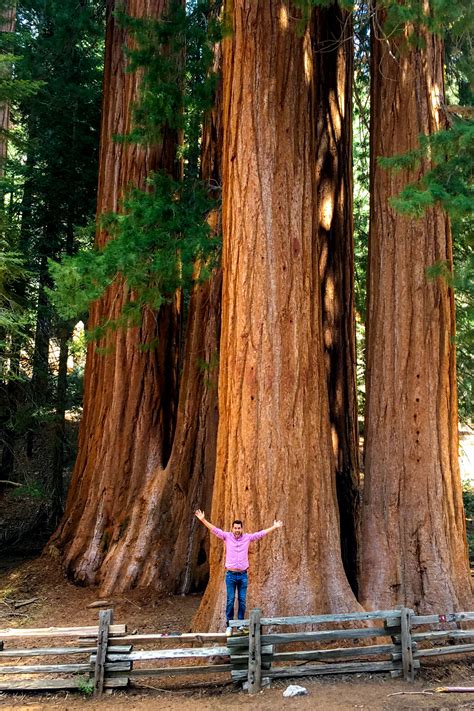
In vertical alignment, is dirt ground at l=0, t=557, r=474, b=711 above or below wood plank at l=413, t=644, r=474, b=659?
below

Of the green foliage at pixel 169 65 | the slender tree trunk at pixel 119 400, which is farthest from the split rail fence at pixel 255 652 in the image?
the green foliage at pixel 169 65

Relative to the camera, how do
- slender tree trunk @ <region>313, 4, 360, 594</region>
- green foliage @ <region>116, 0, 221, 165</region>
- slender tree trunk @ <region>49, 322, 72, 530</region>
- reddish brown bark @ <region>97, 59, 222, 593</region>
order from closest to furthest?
green foliage @ <region>116, 0, 221, 165</region> → slender tree trunk @ <region>313, 4, 360, 594</region> → reddish brown bark @ <region>97, 59, 222, 593</region> → slender tree trunk @ <region>49, 322, 72, 530</region>

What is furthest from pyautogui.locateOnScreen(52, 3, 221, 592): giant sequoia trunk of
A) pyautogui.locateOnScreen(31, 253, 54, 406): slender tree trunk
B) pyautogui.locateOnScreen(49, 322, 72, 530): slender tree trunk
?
pyautogui.locateOnScreen(31, 253, 54, 406): slender tree trunk

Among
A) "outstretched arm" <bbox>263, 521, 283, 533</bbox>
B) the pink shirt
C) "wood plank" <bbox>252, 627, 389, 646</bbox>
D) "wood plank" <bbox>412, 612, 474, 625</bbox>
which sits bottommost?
"wood plank" <bbox>252, 627, 389, 646</bbox>

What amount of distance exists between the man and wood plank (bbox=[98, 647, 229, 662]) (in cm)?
45

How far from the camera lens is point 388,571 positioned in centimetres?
844

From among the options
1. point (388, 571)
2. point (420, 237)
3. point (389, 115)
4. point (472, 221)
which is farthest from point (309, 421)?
point (472, 221)

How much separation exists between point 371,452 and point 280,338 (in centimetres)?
217

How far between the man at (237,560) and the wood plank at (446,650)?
187cm

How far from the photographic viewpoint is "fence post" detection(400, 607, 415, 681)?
7.10 metres

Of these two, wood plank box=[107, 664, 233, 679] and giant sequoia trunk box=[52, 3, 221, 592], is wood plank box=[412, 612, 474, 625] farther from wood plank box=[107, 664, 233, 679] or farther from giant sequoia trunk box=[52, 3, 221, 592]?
giant sequoia trunk box=[52, 3, 221, 592]

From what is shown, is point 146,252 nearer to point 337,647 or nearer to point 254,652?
point 254,652

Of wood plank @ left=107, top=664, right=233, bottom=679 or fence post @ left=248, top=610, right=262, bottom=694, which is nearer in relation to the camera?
fence post @ left=248, top=610, right=262, bottom=694

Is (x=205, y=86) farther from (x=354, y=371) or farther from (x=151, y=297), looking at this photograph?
(x=354, y=371)
